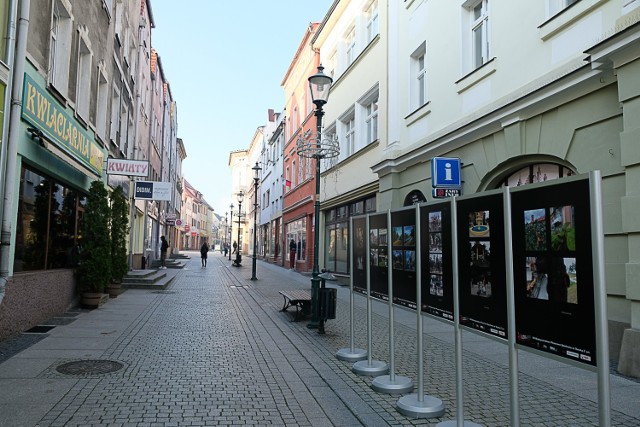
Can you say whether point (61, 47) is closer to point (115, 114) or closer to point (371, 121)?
point (115, 114)

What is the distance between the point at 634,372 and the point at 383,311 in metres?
6.78

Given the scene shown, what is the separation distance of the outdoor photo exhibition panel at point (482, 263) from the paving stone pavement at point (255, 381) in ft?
4.33

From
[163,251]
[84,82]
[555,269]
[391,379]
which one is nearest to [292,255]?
[163,251]

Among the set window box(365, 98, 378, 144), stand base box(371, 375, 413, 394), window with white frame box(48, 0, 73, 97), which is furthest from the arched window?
window with white frame box(48, 0, 73, 97)

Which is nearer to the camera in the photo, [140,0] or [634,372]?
[634,372]

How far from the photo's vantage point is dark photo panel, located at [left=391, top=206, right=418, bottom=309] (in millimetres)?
5371

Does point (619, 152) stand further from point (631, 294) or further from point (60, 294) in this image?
point (60, 294)

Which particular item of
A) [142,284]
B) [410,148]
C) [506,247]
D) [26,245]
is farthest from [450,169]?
[142,284]

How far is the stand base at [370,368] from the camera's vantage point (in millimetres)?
6227

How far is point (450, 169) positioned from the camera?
10781 millimetres

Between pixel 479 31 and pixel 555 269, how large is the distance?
375 inches

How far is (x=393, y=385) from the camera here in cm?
557

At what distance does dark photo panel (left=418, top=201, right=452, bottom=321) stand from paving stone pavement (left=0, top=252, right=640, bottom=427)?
43.4 inches

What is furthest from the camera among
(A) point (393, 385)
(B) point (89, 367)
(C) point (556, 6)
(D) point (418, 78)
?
(D) point (418, 78)
